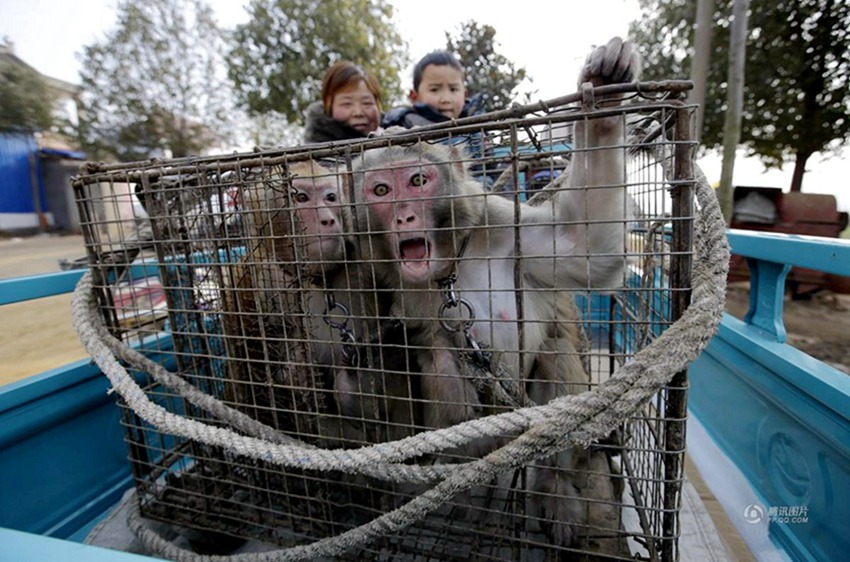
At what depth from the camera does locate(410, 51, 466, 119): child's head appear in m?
3.22

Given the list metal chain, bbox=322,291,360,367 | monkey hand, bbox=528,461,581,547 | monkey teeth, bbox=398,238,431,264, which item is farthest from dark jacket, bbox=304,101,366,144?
monkey hand, bbox=528,461,581,547

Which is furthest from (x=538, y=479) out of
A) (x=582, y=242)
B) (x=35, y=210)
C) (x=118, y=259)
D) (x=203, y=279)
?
(x=35, y=210)

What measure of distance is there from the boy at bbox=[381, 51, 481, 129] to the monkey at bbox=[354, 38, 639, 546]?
1.42m

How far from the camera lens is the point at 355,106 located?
3.36 metres

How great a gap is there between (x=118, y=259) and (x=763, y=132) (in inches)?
520

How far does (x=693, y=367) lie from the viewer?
7.84 feet

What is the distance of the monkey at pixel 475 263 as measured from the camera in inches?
57.3

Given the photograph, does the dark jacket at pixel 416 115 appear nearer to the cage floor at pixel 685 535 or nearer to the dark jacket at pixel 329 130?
the dark jacket at pixel 329 130

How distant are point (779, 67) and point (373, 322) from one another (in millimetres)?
12381

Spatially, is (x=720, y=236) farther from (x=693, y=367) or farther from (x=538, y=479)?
(x=693, y=367)

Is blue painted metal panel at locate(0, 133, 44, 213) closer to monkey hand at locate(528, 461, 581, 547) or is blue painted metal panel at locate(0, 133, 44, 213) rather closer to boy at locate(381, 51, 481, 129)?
boy at locate(381, 51, 481, 129)

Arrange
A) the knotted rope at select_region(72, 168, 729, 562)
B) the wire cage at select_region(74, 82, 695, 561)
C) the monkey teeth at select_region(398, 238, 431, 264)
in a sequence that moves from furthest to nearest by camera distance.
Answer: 1. the monkey teeth at select_region(398, 238, 431, 264)
2. the wire cage at select_region(74, 82, 695, 561)
3. the knotted rope at select_region(72, 168, 729, 562)

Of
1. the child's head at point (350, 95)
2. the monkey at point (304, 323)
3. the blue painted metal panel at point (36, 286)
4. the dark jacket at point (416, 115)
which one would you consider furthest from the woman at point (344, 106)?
the blue painted metal panel at point (36, 286)

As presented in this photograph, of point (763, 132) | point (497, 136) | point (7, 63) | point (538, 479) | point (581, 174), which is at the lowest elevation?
point (538, 479)
